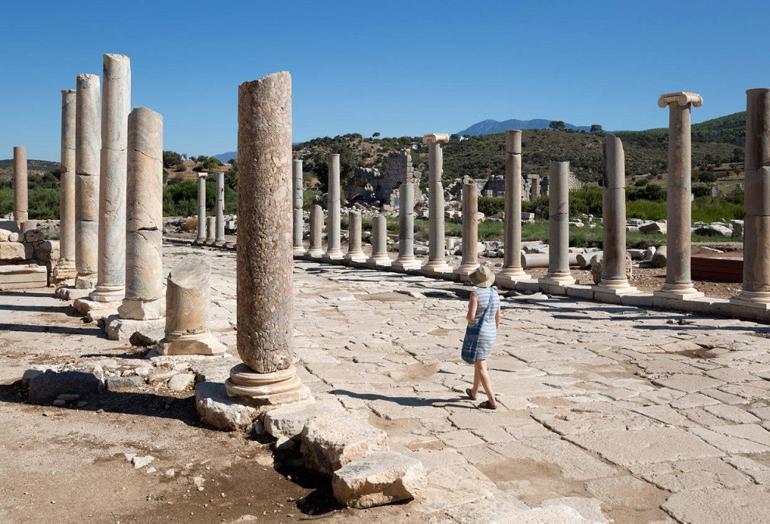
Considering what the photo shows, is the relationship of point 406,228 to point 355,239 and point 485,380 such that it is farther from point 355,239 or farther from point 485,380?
point 485,380

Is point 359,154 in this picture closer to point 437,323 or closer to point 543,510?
point 437,323

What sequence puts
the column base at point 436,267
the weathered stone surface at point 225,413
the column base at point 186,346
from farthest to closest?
the column base at point 436,267, the column base at point 186,346, the weathered stone surface at point 225,413

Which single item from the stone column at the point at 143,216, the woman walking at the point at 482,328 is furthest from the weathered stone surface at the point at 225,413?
the stone column at the point at 143,216

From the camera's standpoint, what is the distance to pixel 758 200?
A: 38.6ft

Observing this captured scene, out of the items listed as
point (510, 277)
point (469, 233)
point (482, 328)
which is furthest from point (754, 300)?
point (469, 233)

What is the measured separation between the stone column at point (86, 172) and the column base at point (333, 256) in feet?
34.6

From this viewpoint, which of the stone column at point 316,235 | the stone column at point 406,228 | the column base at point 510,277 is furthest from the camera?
the stone column at point 316,235

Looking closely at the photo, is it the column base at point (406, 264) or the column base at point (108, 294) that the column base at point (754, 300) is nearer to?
the column base at point (406, 264)

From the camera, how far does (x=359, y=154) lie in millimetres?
73812

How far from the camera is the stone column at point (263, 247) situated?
6227 millimetres

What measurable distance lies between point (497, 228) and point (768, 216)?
837 inches

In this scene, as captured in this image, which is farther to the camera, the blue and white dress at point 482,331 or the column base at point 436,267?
the column base at point 436,267

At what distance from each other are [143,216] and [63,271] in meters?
7.19

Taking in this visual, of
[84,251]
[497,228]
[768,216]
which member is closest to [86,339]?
[84,251]
